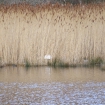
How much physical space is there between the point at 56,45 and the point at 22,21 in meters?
1.33

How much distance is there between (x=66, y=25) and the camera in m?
16.0

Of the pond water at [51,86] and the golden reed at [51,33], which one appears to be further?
the golden reed at [51,33]

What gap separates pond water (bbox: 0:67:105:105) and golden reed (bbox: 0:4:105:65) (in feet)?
2.49

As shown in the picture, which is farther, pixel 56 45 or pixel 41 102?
pixel 56 45

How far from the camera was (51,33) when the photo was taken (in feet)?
52.4

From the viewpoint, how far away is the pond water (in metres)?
10.3

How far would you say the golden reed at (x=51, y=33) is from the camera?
15781 millimetres

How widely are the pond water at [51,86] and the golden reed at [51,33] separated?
0.76 meters

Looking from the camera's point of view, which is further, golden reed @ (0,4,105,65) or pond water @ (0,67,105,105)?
golden reed @ (0,4,105,65)

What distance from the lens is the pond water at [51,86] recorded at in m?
10.3

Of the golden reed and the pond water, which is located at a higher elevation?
the golden reed

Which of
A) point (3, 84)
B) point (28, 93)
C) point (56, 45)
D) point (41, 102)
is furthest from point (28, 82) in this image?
point (56, 45)

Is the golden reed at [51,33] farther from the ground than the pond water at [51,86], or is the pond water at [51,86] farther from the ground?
the golden reed at [51,33]

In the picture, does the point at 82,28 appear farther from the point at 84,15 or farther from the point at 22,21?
the point at 22,21
